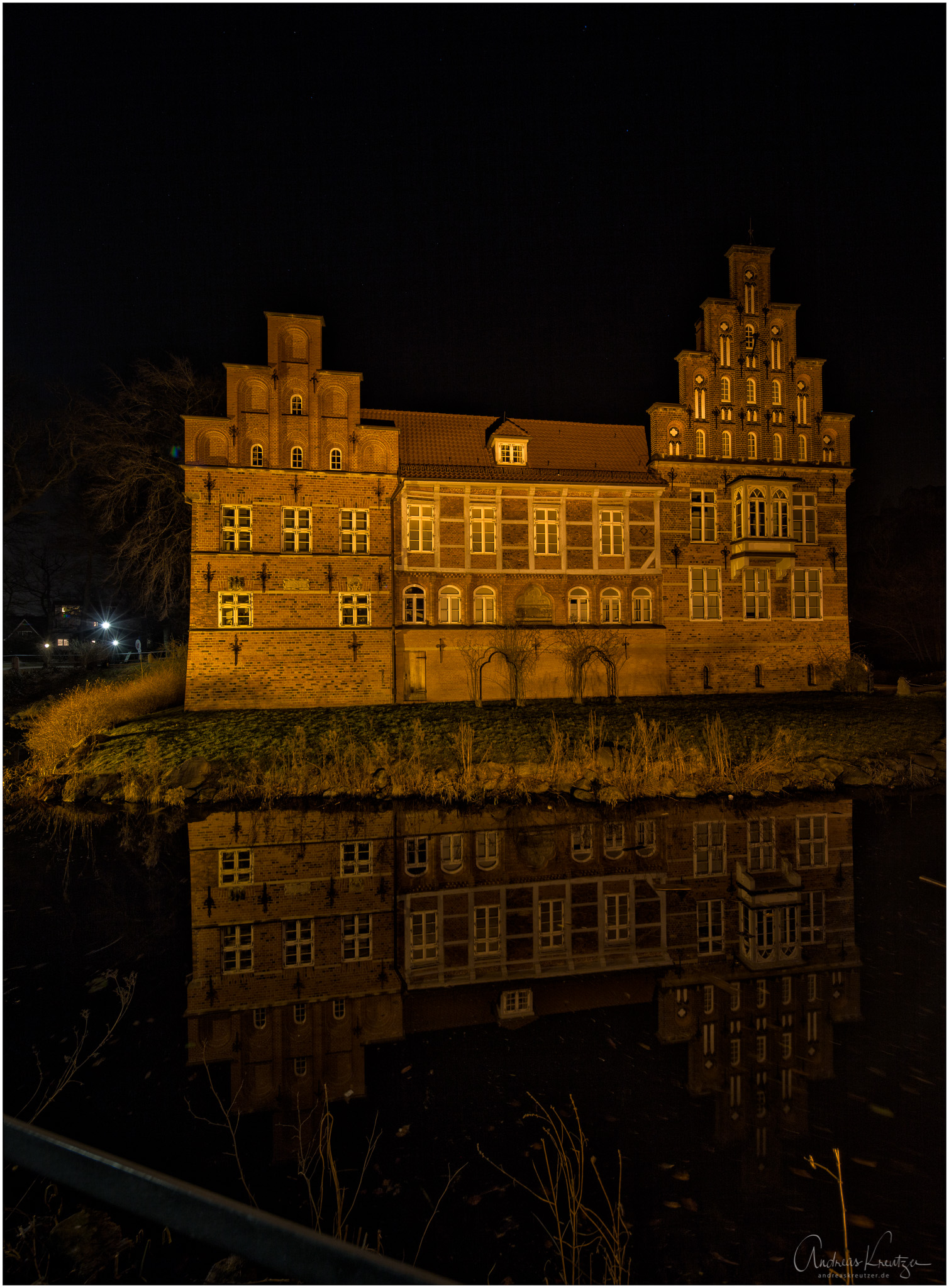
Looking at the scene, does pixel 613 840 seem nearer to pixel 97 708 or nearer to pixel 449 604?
pixel 449 604

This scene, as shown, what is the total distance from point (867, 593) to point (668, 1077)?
3776 cm

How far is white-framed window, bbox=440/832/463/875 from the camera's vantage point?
8648mm

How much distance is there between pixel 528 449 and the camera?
2388cm

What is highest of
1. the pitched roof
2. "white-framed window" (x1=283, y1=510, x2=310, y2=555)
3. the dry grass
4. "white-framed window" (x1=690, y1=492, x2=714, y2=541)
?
the pitched roof

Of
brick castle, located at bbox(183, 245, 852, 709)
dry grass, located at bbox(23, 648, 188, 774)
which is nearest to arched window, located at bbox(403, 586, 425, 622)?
brick castle, located at bbox(183, 245, 852, 709)

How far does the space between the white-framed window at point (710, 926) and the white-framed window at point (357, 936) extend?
336 centimetres

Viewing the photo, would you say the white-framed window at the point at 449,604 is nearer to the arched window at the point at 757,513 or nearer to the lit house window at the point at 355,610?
the lit house window at the point at 355,610

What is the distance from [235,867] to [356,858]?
5.49 ft

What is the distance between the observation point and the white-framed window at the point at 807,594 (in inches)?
946

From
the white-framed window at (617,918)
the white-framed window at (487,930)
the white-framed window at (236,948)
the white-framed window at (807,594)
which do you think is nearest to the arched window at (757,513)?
the white-framed window at (807,594)

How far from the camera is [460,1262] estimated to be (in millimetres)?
3105

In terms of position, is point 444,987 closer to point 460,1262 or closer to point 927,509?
point 460,1262

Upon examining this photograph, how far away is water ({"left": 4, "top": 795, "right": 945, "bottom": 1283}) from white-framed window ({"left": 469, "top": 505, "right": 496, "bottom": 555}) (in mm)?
14670

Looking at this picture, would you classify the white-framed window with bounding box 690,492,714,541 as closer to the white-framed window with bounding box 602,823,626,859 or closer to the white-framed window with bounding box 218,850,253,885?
the white-framed window with bounding box 602,823,626,859
